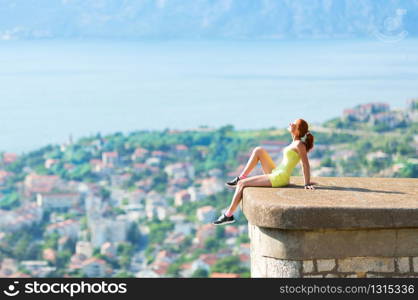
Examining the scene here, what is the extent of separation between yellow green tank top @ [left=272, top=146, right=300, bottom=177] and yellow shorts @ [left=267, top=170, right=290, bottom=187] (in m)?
0.02

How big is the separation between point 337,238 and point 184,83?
118m

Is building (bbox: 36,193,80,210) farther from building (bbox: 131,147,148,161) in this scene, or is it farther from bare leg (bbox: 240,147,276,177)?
bare leg (bbox: 240,147,276,177)

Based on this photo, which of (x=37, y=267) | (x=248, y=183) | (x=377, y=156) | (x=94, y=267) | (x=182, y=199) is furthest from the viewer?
(x=182, y=199)

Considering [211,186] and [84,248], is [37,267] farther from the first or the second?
[211,186]

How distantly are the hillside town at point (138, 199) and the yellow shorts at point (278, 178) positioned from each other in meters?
41.0

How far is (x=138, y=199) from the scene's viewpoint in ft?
226

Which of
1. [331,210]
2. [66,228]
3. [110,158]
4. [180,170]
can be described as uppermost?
[110,158]

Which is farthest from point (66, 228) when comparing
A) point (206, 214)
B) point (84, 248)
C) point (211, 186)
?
point (211, 186)

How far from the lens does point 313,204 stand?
Result: 13.4 ft

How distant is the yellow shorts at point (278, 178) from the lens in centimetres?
461

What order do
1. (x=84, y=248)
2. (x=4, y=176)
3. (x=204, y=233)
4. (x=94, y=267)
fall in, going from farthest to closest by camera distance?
(x=4, y=176), (x=84, y=248), (x=204, y=233), (x=94, y=267)

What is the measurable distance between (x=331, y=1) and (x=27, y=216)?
172 feet

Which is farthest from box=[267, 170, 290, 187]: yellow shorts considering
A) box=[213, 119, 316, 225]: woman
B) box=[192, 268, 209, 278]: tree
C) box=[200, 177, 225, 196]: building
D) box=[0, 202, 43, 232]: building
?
box=[200, 177, 225, 196]: building

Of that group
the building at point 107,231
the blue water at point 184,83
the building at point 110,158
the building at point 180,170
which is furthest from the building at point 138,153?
the building at point 107,231
